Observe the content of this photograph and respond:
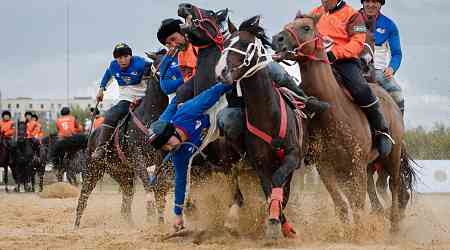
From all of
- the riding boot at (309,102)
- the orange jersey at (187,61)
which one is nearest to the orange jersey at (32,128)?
the orange jersey at (187,61)

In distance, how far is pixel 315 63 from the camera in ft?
29.4

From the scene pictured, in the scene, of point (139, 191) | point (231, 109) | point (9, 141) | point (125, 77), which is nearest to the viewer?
point (231, 109)

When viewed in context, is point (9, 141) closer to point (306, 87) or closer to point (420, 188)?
point (420, 188)

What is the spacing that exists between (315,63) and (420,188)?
13274 millimetres

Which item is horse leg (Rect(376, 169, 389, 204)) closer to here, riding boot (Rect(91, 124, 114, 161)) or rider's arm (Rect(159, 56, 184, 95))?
rider's arm (Rect(159, 56, 184, 95))

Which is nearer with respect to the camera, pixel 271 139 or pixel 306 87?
pixel 271 139

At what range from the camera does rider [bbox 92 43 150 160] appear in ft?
38.8

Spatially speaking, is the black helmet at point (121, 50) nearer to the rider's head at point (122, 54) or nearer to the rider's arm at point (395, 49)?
the rider's head at point (122, 54)

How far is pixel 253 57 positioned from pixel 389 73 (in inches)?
Answer: 143

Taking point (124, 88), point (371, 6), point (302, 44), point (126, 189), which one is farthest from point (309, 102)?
point (126, 189)

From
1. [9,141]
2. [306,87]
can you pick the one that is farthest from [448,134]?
[306,87]

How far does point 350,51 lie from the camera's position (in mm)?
9258

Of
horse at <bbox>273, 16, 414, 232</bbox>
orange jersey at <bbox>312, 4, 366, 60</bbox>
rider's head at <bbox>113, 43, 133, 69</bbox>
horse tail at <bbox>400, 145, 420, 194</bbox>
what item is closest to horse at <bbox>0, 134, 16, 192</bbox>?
rider's head at <bbox>113, 43, 133, 69</bbox>

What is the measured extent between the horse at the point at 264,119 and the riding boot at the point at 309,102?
12.2 inches
